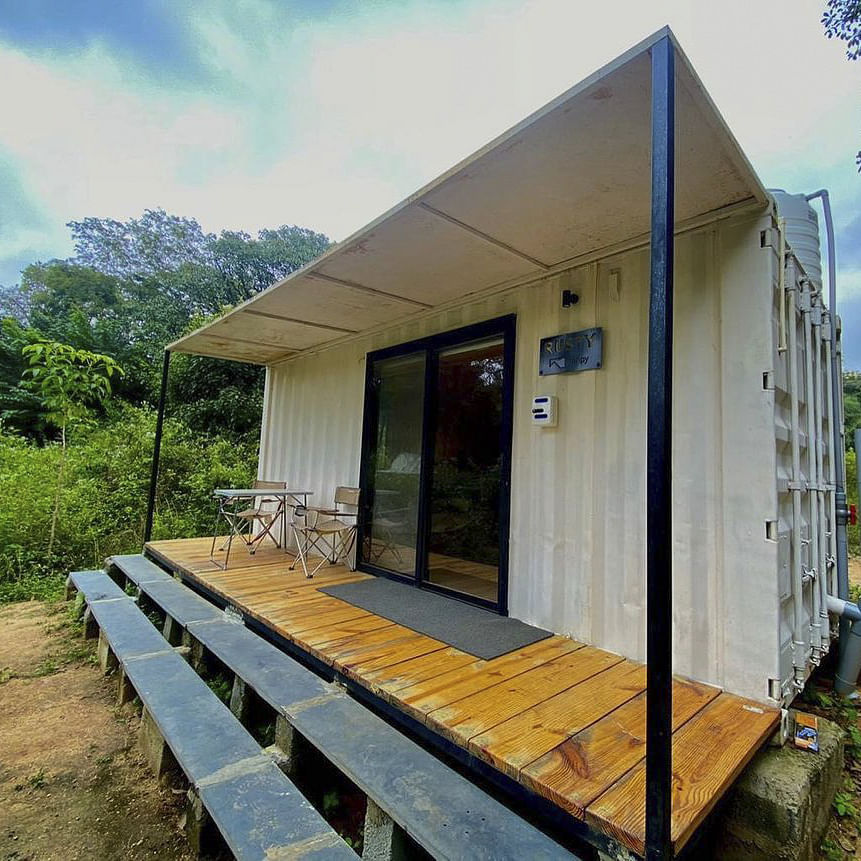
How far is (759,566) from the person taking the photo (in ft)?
6.17

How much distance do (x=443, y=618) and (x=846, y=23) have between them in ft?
22.3

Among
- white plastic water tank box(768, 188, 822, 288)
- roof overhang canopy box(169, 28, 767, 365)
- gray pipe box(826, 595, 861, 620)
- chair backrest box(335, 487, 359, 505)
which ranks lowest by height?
gray pipe box(826, 595, 861, 620)

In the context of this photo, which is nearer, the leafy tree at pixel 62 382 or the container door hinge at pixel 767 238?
the container door hinge at pixel 767 238

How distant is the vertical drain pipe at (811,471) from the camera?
2344mm

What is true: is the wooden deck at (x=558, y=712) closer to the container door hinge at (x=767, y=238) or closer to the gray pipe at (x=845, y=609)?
the gray pipe at (x=845, y=609)

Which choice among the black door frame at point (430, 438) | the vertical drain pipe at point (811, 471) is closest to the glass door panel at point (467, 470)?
the black door frame at point (430, 438)

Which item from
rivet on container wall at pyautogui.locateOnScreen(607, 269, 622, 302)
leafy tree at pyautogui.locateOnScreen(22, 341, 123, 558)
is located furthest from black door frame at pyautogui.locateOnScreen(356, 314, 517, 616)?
leafy tree at pyautogui.locateOnScreen(22, 341, 123, 558)

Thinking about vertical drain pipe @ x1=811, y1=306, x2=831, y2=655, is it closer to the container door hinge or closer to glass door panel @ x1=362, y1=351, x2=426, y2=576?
the container door hinge

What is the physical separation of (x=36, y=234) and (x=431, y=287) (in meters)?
37.6

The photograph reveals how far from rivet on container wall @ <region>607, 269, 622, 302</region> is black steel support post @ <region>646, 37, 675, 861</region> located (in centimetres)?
127

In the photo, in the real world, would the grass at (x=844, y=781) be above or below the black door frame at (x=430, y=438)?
below

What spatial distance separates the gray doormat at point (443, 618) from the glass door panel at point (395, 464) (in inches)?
13.8

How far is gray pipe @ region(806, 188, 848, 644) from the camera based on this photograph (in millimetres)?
2914

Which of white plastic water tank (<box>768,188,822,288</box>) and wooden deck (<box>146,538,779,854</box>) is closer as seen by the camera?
wooden deck (<box>146,538,779,854</box>)
